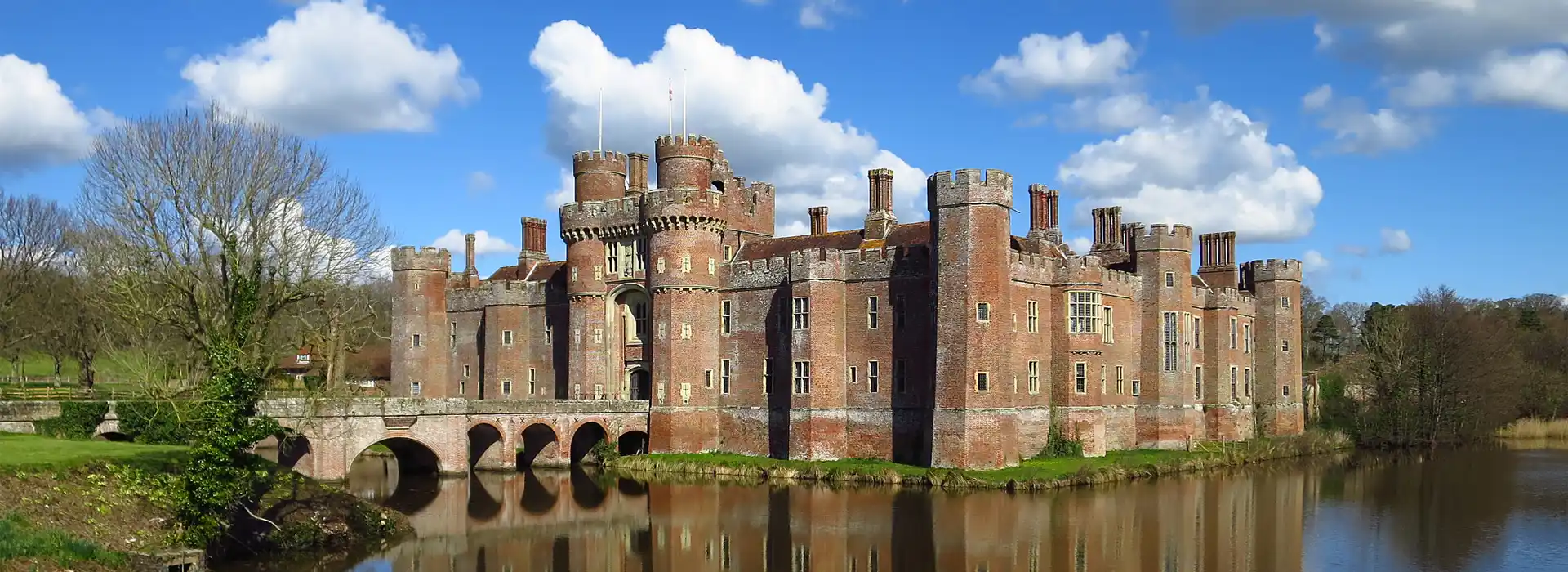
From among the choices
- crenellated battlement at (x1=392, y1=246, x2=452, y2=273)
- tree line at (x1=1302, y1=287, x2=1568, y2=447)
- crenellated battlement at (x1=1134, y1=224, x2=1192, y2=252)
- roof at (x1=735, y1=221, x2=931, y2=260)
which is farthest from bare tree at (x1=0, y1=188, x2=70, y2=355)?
tree line at (x1=1302, y1=287, x2=1568, y2=447)

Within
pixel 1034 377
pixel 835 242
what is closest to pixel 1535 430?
pixel 1034 377

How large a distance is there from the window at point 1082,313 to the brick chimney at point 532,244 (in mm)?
26478

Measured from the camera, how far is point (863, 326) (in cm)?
4475

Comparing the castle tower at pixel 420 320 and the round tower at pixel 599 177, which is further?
the castle tower at pixel 420 320

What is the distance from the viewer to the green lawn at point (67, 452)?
84.6 feet

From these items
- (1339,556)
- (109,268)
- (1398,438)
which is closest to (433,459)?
(109,268)

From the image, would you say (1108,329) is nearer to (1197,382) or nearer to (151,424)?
(1197,382)

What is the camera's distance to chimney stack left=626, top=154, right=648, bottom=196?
5297 cm

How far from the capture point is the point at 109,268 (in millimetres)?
29375

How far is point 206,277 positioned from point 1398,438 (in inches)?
2097

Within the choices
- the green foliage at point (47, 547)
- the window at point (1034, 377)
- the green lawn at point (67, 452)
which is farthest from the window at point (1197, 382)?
the green foliage at point (47, 547)

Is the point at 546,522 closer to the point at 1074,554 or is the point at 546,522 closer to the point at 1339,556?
the point at 1074,554

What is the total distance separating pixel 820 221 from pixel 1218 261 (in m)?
19.1

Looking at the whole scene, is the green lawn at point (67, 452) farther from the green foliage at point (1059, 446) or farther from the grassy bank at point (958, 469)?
the green foliage at point (1059, 446)
